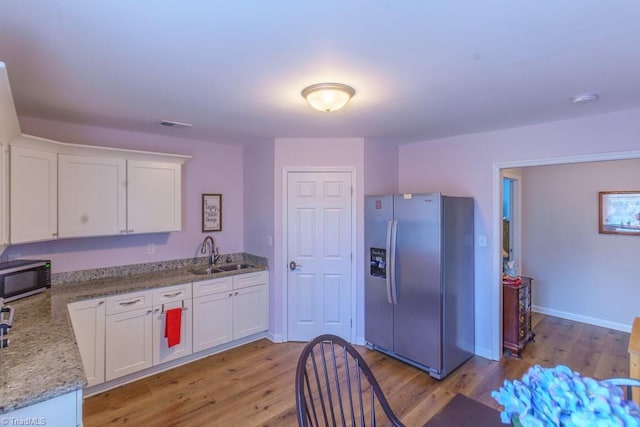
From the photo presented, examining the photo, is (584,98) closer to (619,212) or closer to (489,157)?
(489,157)

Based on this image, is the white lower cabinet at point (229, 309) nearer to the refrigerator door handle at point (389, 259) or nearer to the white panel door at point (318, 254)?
the white panel door at point (318, 254)

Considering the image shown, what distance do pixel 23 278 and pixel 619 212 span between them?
615cm

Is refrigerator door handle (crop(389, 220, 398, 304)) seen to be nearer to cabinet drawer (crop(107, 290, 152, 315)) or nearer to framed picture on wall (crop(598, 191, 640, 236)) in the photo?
cabinet drawer (crop(107, 290, 152, 315))

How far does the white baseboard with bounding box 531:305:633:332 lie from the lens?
3963 mm

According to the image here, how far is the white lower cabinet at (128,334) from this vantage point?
273 cm

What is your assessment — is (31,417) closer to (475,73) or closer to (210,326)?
(210,326)

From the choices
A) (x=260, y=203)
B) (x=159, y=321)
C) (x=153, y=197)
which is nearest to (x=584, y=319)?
(x=260, y=203)

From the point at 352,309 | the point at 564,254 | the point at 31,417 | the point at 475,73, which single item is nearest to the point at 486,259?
the point at 352,309

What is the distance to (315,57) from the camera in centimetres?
171

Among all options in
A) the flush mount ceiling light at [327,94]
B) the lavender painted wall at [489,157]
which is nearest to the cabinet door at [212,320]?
the flush mount ceiling light at [327,94]

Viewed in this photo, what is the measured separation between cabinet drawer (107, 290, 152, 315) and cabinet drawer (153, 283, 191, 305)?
0.06m

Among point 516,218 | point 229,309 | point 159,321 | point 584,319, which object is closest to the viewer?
point 159,321

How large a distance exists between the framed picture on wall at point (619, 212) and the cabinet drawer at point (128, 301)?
5303 millimetres

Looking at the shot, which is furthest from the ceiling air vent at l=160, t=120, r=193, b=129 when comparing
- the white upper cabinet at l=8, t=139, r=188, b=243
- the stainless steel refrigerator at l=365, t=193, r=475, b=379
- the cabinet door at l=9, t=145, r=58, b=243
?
the stainless steel refrigerator at l=365, t=193, r=475, b=379
